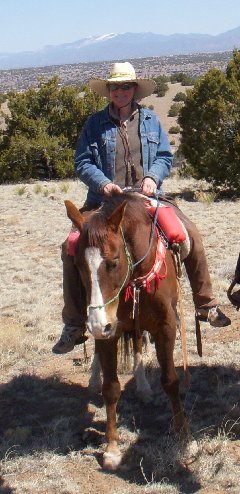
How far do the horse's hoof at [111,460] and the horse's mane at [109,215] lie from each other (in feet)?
5.28

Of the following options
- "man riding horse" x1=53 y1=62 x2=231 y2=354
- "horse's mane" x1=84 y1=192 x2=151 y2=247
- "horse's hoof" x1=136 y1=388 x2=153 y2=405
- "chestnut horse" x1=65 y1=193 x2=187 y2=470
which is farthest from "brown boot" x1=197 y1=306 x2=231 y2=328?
"horse's mane" x1=84 y1=192 x2=151 y2=247

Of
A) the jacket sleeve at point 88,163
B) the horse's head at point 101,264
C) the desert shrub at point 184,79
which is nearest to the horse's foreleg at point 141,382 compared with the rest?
the jacket sleeve at point 88,163

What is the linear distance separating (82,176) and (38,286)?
4.76 meters

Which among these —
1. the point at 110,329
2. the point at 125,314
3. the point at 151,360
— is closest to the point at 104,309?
the point at 110,329

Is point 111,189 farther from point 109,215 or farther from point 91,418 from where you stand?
point 91,418

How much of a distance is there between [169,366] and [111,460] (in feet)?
2.43

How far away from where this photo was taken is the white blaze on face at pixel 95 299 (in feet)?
11.1

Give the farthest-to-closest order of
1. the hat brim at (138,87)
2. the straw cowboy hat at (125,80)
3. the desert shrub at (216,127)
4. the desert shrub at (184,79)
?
the desert shrub at (184,79) → the desert shrub at (216,127) → the hat brim at (138,87) → the straw cowboy hat at (125,80)

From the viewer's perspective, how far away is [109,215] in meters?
3.57

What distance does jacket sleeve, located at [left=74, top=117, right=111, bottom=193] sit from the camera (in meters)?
4.50

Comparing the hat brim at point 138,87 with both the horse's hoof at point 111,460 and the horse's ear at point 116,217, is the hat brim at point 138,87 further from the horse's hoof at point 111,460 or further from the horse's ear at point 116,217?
the horse's hoof at point 111,460

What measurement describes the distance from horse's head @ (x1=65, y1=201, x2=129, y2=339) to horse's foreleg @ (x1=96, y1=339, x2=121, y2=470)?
0.91 metres

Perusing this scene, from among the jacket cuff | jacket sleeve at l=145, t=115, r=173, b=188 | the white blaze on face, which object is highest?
jacket sleeve at l=145, t=115, r=173, b=188

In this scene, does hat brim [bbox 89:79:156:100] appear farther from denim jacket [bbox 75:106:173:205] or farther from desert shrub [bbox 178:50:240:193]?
desert shrub [bbox 178:50:240:193]
